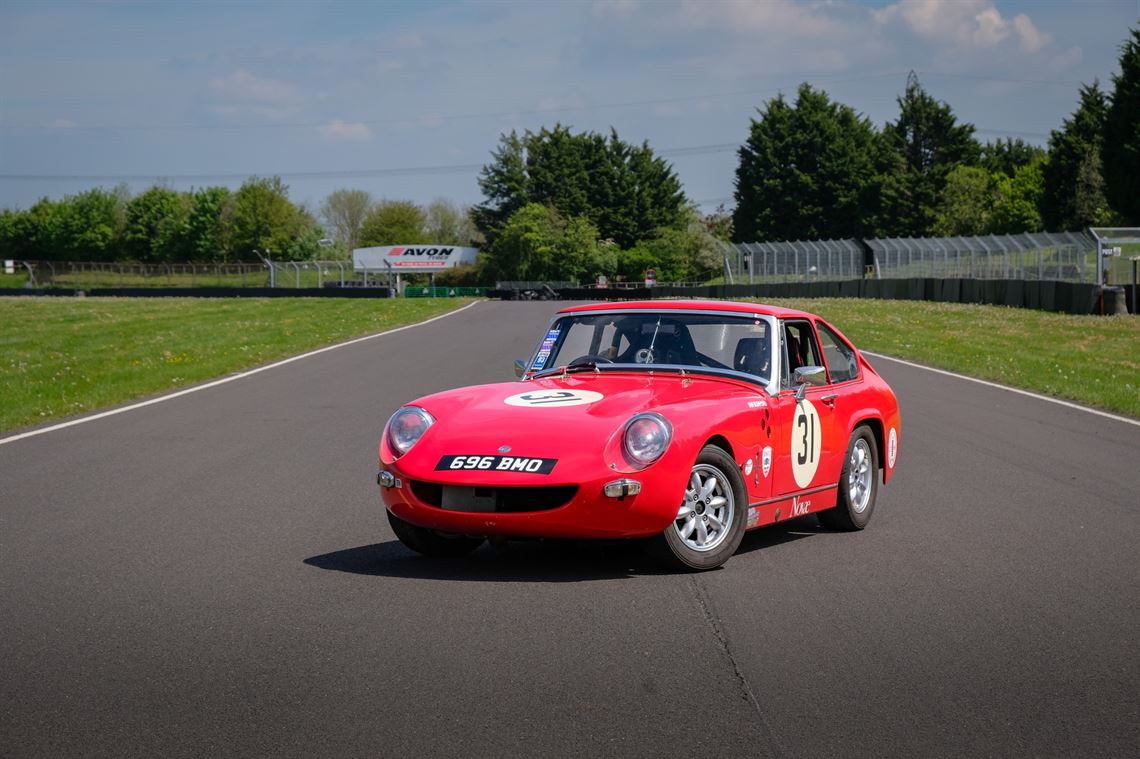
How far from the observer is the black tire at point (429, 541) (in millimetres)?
7082

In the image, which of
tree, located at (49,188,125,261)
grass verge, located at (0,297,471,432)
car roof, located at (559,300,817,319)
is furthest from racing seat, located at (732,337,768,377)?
tree, located at (49,188,125,261)

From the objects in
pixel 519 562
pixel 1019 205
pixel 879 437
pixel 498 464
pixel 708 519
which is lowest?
pixel 519 562

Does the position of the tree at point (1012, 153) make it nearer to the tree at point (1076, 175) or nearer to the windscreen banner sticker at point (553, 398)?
the tree at point (1076, 175)

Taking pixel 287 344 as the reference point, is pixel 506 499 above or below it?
above

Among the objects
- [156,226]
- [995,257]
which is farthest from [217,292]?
[156,226]

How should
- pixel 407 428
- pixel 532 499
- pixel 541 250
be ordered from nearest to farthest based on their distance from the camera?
1. pixel 532 499
2. pixel 407 428
3. pixel 541 250

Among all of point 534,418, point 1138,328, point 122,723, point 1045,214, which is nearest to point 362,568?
point 534,418

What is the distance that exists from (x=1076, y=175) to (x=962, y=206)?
2096 centimetres

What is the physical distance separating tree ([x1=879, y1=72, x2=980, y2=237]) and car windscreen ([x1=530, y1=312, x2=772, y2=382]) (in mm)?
94297

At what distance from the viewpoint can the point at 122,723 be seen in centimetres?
437

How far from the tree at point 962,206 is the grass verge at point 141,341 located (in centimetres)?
5366

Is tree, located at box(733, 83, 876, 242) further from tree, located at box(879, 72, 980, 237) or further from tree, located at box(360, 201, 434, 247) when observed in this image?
tree, located at box(360, 201, 434, 247)

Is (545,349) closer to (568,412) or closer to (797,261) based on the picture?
(568,412)

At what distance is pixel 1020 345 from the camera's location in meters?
28.0
